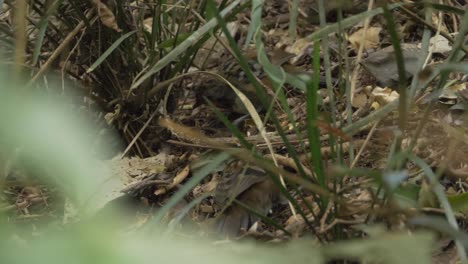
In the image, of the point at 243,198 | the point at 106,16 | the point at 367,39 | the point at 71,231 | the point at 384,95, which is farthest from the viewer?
the point at 367,39

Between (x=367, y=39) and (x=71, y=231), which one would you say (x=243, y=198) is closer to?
(x=367, y=39)

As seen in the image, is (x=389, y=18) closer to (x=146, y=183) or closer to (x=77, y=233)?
(x=77, y=233)

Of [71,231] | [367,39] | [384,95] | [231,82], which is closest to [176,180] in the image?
[231,82]

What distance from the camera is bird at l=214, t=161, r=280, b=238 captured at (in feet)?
3.94

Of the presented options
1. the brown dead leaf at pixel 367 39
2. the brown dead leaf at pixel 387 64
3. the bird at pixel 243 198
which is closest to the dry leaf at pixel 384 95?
the brown dead leaf at pixel 387 64

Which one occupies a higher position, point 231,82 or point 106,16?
point 106,16

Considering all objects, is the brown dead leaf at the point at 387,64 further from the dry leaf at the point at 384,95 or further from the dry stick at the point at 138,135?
the dry stick at the point at 138,135

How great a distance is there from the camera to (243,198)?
1.23 meters

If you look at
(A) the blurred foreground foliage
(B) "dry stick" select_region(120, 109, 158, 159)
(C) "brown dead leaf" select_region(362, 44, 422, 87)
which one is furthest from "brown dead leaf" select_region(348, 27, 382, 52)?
(A) the blurred foreground foliage

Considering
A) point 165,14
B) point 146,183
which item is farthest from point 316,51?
point 165,14

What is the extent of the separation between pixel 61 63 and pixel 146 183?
33 centimetres

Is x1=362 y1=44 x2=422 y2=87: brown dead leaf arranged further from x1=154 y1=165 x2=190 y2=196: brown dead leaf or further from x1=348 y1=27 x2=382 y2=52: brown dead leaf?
x1=154 y1=165 x2=190 y2=196: brown dead leaf

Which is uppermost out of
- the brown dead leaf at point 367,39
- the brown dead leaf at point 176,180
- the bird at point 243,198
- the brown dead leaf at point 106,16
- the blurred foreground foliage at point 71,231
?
the blurred foreground foliage at point 71,231

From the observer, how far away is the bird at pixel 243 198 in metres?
1.20
